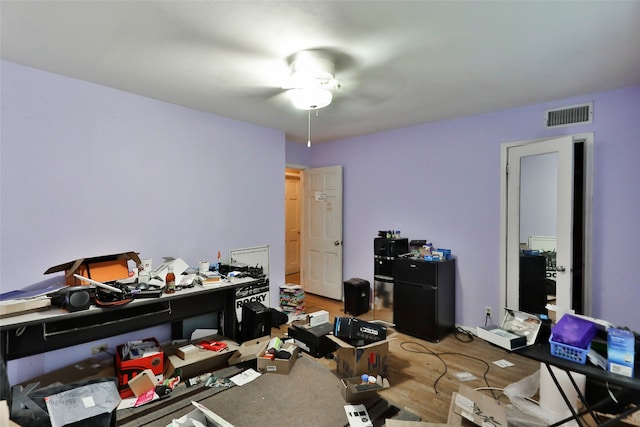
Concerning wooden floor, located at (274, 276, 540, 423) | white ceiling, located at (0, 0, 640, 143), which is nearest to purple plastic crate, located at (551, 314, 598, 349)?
wooden floor, located at (274, 276, 540, 423)

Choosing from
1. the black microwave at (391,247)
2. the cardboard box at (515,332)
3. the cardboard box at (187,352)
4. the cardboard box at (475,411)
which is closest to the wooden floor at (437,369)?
the cardboard box at (475,411)

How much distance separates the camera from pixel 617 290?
2.74 metres

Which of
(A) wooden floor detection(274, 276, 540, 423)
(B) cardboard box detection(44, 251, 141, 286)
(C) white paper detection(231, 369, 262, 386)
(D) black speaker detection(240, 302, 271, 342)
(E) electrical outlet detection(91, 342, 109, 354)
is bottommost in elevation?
(A) wooden floor detection(274, 276, 540, 423)

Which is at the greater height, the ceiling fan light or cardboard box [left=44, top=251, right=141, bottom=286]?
the ceiling fan light

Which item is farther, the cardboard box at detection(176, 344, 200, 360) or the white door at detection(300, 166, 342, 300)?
the white door at detection(300, 166, 342, 300)

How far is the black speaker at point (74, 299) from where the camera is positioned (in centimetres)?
196

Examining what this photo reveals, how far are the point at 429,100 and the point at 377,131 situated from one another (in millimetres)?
1335

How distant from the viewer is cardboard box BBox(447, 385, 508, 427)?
6.15 feet

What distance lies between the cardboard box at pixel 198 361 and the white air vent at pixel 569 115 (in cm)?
382

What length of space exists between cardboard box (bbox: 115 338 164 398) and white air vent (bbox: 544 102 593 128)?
167 inches

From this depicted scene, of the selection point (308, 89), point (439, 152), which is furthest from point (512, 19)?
point (439, 152)

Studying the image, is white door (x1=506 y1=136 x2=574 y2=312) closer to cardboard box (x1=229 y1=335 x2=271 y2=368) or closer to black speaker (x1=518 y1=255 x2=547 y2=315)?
black speaker (x1=518 y1=255 x2=547 y2=315)

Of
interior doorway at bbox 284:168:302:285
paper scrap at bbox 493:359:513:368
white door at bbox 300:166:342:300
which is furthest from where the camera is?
interior doorway at bbox 284:168:302:285

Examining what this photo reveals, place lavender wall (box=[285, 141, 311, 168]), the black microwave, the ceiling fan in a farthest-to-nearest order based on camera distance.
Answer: lavender wall (box=[285, 141, 311, 168]) → the black microwave → the ceiling fan
